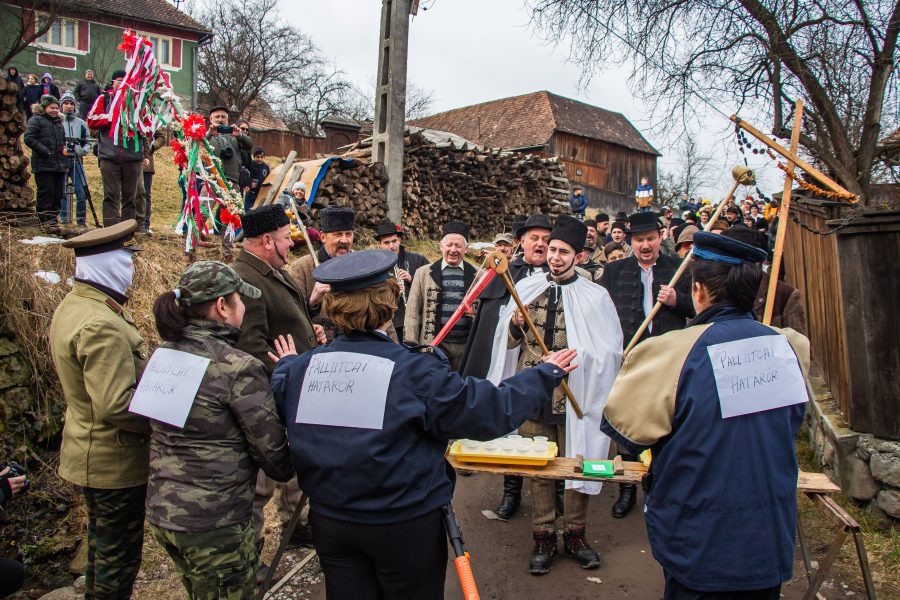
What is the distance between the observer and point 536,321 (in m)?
4.55

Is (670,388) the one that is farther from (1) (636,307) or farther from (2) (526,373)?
(1) (636,307)

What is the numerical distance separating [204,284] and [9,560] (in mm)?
1454

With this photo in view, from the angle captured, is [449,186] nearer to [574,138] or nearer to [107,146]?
[107,146]

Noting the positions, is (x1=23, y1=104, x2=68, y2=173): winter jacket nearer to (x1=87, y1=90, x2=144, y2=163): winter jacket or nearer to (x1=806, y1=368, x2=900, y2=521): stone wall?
(x1=87, y1=90, x2=144, y2=163): winter jacket

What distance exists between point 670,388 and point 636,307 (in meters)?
3.10

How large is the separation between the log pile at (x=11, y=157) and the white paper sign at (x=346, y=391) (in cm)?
624

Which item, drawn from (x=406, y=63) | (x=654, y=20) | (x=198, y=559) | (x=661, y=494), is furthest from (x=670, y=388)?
(x=406, y=63)

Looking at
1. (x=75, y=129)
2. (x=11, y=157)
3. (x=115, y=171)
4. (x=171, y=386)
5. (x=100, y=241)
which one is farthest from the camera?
(x=75, y=129)

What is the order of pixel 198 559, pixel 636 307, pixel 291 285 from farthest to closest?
pixel 636 307 < pixel 291 285 < pixel 198 559

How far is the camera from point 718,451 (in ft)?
7.32

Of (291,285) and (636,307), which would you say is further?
(636,307)

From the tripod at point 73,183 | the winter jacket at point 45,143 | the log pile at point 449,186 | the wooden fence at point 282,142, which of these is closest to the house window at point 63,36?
the wooden fence at point 282,142

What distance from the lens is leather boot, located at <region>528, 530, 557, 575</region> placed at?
4.07m

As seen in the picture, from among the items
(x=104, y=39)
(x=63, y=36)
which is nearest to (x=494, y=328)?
(x=104, y=39)
